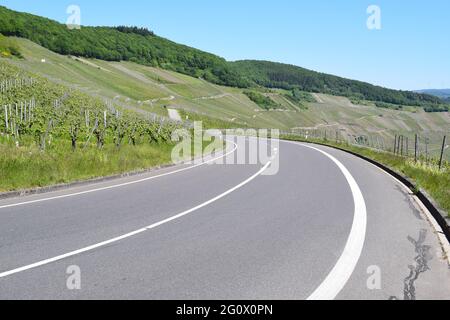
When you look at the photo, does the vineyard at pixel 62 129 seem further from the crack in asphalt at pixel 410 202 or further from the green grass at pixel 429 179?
the green grass at pixel 429 179

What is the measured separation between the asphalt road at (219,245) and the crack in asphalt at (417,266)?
15mm

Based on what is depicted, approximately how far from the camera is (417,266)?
652 cm

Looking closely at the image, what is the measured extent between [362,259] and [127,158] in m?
13.1

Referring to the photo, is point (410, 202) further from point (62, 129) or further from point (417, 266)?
point (62, 129)

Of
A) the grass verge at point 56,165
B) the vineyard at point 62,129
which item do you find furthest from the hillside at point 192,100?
the grass verge at point 56,165

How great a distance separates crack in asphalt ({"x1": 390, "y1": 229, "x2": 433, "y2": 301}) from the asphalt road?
0.02 meters

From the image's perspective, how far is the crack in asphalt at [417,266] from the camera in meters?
5.51

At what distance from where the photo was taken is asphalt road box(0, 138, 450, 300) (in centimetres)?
555

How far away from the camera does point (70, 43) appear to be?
155m

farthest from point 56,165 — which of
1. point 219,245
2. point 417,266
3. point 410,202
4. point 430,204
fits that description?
point 417,266

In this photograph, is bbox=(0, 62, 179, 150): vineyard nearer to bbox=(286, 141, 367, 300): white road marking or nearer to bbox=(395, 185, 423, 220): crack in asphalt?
bbox=(286, 141, 367, 300): white road marking
